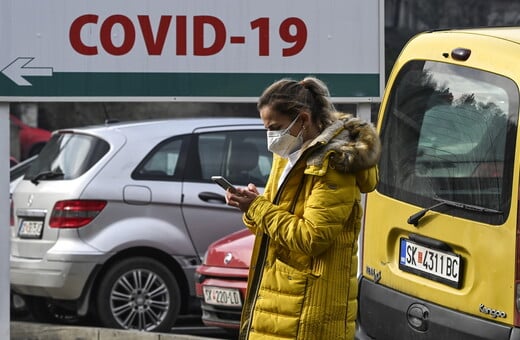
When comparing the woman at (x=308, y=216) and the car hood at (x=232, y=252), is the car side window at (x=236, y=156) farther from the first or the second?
the woman at (x=308, y=216)

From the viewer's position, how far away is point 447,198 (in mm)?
5410

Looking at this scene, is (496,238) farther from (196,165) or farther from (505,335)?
(196,165)

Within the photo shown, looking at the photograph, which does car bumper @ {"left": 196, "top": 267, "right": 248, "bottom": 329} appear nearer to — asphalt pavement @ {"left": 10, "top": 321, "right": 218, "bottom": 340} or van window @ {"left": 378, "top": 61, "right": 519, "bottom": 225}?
asphalt pavement @ {"left": 10, "top": 321, "right": 218, "bottom": 340}

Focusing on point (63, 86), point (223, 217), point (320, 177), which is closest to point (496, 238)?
point (320, 177)

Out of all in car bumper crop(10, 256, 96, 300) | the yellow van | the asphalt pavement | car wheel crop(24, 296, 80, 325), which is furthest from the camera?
car wheel crop(24, 296, 80, 325)

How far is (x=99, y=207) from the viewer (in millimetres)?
9023

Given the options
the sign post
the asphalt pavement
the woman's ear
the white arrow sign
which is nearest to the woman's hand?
the woman's ear

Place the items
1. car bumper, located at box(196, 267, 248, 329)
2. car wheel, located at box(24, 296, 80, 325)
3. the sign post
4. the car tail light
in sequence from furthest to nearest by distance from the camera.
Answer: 1. car wheel, located at box(24, 296, 80, 325)
2. the car tail light
3. car bumper, located at box(196, 267, 248, 329)
4. the sign post

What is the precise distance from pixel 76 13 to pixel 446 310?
2.88 meters

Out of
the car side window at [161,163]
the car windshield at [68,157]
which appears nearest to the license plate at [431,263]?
the car side window at [161,163]

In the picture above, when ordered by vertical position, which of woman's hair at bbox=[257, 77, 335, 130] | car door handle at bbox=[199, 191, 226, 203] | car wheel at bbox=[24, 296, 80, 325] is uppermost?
woman's hair at bbox=[257, 77, 335, 130]

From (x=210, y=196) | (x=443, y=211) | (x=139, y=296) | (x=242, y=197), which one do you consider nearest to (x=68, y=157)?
(x=210, y=196)

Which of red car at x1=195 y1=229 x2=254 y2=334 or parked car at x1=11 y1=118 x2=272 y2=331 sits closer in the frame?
red car at x1=195 y1=229 x2=254 y2=334

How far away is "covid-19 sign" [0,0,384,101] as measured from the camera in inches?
267
